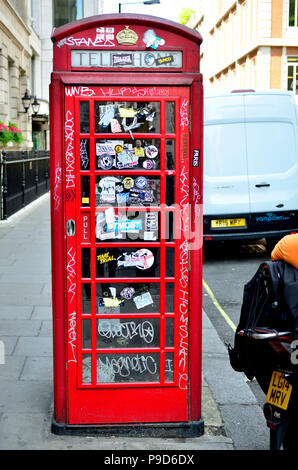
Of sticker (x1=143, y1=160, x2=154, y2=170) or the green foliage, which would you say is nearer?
sticker (x1=143, y1=160, x2=154, y2=170)

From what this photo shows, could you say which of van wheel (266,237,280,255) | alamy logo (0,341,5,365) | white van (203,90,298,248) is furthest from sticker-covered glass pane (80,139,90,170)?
van wheel (266,237,280,255)

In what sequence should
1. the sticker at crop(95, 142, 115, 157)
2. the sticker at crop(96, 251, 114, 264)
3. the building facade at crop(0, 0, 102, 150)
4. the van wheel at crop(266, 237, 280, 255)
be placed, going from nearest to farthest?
the sticker at crop(95, 142, 115, 157) < the sticker at crop(96, 251, 114, 264) < the van wheel at crop(266, 237, 280, 255) < the building facade at crop(0, 0, 102, 150)

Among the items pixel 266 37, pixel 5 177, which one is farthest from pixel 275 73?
pixel 5 177

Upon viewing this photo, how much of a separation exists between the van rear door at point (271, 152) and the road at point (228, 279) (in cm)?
100

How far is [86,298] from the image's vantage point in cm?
396

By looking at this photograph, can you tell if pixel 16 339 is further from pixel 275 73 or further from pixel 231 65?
pixel 231 65

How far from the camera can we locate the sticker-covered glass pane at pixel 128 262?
12.9ft

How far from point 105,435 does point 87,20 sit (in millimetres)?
2513

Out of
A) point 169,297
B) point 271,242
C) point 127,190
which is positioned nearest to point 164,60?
point 127,190

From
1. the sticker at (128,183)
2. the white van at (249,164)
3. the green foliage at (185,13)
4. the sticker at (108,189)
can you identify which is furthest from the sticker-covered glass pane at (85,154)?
the green foliage at (185,13)

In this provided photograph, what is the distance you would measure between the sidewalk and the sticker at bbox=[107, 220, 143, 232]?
50.8 inches

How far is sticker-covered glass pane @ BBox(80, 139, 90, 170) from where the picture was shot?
3.79 meters

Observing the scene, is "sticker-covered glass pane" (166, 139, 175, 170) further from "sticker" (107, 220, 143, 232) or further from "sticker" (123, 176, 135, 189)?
"sticker" (107, 220, 143, 232)
